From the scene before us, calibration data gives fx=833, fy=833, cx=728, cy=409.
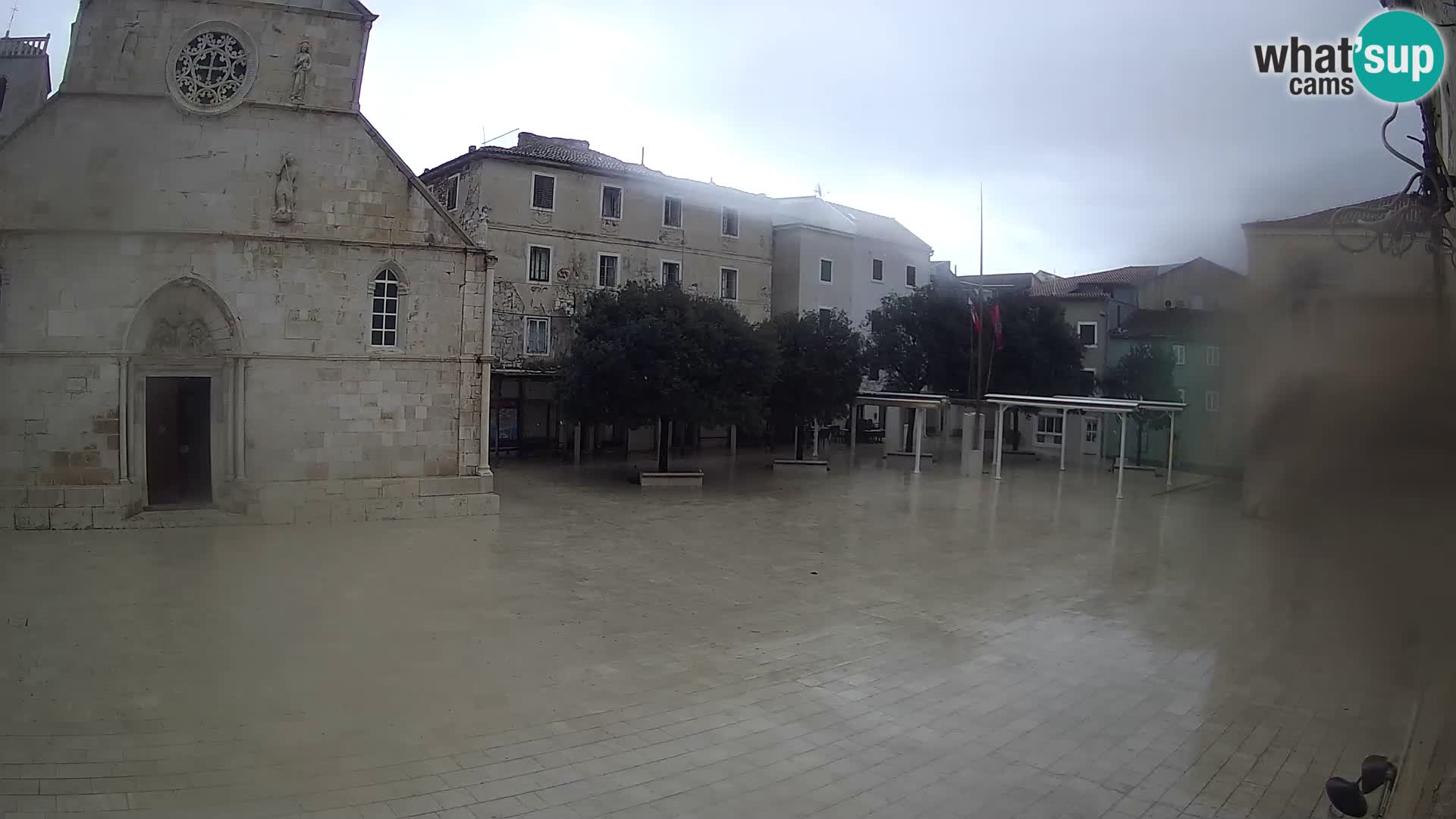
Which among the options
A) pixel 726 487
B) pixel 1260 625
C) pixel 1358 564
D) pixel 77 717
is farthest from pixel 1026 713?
pixel 726 487

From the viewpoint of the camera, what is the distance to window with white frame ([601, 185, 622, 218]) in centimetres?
3112

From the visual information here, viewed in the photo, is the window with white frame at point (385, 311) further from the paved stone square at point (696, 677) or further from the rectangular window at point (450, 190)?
the rectangular window at point (450, 190)

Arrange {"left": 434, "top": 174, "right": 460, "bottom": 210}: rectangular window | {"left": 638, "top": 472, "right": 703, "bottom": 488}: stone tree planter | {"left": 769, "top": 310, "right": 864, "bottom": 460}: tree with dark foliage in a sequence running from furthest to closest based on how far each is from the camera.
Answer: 1. {"left": 434, "top": 174, "right": 460, "bottom": 210}: rectangular window
2. {"left": 769, "top": 310, "right": 864, "bottom": 460}: tree with dark foliage
3. {"left": 638, "top": 472, "right": 703, "bottom": 488}: stone tree planter

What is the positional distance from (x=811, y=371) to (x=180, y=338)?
57.8 feet

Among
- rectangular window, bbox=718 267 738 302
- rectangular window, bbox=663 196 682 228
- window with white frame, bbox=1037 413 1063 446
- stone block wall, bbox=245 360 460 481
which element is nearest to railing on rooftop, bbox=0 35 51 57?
stone block wall, bbox=245 360 460 481

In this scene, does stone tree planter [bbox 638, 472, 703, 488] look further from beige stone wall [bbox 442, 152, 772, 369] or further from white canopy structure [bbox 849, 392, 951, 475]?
white canopy structure [bbox 849, 392, 951, 475]

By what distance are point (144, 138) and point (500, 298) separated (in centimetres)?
1423

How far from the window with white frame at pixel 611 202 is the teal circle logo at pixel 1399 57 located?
29.4 metres

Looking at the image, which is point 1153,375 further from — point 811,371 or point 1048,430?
point 1048,430

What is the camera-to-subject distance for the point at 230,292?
16125mm

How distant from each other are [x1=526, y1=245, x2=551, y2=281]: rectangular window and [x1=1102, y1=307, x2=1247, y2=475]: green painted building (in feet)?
89.4

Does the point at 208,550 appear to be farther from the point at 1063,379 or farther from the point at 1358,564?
the point at 1063,379

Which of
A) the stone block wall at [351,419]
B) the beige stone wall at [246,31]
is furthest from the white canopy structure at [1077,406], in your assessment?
the beige stone wall at [246,31]

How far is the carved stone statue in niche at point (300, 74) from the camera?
16.6m
